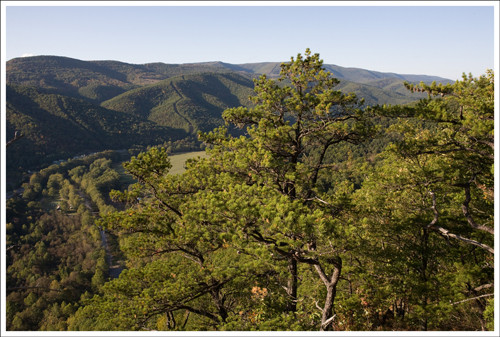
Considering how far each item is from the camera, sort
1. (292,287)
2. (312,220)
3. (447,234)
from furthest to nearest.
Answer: (292,287)
(447,234)
(312,220)

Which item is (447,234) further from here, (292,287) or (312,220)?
(292,287)

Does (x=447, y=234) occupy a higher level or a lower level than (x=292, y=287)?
higher

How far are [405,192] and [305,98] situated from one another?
5.25 meters

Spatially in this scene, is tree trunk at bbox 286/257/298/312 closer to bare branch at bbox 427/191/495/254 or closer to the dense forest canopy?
the dense forest canopy

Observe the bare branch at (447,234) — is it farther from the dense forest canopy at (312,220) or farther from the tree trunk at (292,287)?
the tree trunk at (292,287)

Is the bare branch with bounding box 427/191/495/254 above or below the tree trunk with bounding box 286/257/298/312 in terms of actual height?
above

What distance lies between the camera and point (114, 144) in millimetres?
199625

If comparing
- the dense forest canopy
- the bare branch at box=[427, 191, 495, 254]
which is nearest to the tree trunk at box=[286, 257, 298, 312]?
the dense forest canopy

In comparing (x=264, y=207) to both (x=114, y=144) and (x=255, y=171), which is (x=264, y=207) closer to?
(x=255, y=171)

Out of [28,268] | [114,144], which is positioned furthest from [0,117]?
[114,144]

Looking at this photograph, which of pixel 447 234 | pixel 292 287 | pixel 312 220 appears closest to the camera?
pixel 312 220

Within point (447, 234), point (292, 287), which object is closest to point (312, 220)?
point (292, 287)

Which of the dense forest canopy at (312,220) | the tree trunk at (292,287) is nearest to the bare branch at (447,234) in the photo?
the dense forest canopy at (312,220)

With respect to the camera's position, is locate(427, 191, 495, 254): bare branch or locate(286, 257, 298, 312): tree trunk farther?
locate(286, 257, 298, 312): tree trunk
